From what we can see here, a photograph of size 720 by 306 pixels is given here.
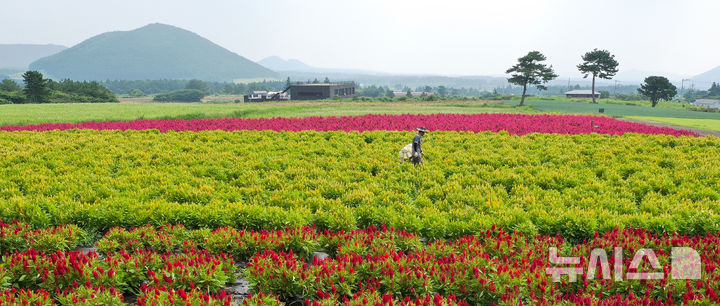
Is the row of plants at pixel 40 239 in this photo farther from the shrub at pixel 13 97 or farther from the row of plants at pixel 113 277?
the shrub at pixel 13 97

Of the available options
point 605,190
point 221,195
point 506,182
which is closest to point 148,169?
point 221,195

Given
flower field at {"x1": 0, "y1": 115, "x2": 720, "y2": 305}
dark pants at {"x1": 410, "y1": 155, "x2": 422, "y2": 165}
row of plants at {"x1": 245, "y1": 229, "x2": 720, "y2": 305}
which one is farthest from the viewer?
dark pants at {"x1": 410, "y1": 155, "x2": 422, "y2": 165}

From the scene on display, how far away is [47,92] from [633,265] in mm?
108864

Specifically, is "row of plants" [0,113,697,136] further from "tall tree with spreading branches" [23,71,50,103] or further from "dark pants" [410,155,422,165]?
"tall tree with spreading branches" [23,71,50,103]

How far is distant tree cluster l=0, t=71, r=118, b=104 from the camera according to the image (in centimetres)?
8321

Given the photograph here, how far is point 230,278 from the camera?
6.25m

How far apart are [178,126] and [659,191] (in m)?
23.1

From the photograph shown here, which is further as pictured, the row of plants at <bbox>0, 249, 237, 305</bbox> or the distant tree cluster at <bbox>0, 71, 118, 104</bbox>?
the distant tree cluster at <bbox>0, 71, 118, 104</bbox>

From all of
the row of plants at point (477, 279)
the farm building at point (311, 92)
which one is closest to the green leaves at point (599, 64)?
the farm building at point (311, 92)

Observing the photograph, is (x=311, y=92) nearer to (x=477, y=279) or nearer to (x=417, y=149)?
(x=417, y=149)

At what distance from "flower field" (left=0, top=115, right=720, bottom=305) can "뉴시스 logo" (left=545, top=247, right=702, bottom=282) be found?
84 mm

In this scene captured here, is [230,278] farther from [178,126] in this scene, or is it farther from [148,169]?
[178,126]

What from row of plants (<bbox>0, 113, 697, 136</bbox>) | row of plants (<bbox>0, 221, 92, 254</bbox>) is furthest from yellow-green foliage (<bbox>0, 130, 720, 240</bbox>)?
row of plants (<bbox>0, 113, 697, 136</bbox>)

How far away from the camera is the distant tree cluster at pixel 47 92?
273 feet
